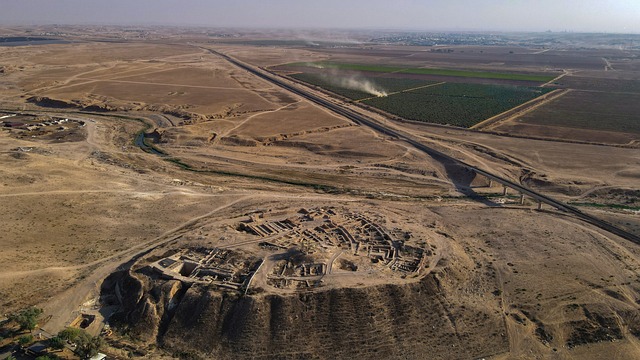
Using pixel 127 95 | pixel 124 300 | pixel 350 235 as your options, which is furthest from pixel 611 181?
pixel 127 95

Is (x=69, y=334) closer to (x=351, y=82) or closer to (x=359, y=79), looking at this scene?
(x=351, y=82)

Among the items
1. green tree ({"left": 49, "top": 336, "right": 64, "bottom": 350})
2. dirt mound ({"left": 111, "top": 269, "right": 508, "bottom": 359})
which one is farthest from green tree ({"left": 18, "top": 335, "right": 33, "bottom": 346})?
dirt mound ({"left": 111, "top": 269, "right": 508, "bottom": 359})

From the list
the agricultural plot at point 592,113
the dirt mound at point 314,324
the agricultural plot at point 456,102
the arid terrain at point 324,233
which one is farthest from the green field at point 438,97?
the dirt mound at point 314,324

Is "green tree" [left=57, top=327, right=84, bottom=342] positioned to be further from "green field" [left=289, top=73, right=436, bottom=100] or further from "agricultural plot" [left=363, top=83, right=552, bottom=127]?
"green field" [left=289, top=73, right=436, bottom=100]

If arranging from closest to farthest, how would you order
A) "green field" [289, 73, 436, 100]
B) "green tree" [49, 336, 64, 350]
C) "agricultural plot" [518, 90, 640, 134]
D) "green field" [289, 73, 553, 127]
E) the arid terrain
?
"green tree" [49, 336, 64, 350] → the arid terrain → "agricultural plot" [518, 90, 640, 134] → "green field" [289, 73, 553, 127] → "green field" [289, 73, 436, 100]

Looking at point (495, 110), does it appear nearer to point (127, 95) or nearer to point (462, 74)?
point (462, 74)
